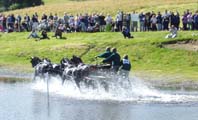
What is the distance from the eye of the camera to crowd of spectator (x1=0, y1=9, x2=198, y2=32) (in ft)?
189

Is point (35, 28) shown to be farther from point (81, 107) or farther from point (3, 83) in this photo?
point (81, 107)

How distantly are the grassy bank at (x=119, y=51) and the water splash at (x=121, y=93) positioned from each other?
26.2ft

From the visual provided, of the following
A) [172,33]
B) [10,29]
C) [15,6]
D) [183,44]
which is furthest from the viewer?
[15,6]

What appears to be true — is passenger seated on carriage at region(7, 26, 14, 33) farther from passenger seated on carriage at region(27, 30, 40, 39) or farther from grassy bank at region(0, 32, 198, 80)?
passenger seated on carriage at region(27, 30, 40, 39)

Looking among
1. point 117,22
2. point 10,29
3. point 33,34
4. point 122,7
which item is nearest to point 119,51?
point 117,22

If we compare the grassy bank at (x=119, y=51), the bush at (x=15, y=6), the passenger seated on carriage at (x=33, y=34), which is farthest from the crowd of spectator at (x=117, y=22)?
the bush at (x=15, y=6)

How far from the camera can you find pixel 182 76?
44.2 m

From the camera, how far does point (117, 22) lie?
199 feet

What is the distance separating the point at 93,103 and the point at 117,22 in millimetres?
29544

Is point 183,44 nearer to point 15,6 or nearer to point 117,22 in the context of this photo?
point 117,22

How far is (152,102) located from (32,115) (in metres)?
6.36

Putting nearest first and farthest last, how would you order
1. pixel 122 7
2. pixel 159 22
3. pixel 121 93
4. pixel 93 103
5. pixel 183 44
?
pixel 93 103
pixel 121 93
pixel 183 44
pixel 159 22
pixel 122 7

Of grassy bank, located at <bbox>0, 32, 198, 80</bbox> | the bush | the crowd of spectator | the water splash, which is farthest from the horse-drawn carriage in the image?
the bush

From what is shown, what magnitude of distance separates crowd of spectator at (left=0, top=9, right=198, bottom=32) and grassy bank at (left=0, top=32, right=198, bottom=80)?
1.38 m
